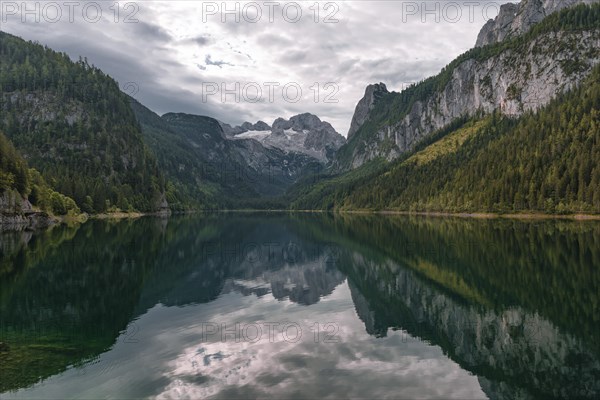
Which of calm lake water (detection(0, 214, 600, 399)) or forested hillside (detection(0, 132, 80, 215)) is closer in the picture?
calm lake water (detection(0, 214, 600, 399))

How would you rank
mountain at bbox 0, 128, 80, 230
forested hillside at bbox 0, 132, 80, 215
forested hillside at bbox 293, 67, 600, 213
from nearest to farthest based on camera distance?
forested hillside at bbox 0, 132, 80, 215 < mountain at bbox 0, 128, 80, 230 < forested hillside at bbox 293, 67, 600, 213

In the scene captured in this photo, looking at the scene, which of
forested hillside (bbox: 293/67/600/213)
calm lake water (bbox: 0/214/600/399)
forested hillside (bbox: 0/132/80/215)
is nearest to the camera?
calm lake water (bbox: 0/214/600/399)

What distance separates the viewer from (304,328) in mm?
27500

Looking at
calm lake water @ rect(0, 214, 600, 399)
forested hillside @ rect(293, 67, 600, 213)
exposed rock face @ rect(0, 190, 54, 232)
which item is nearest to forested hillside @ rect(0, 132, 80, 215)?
exposed rock face @ rect(0, 190, 54, 232)

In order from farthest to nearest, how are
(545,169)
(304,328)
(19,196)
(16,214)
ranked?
1. (545,169)
2. (19,196)
3. (16,214)
4. (304,328)

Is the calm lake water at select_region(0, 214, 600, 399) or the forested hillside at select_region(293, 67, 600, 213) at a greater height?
the forested hillside at select_region(293, 67, 600, 213)

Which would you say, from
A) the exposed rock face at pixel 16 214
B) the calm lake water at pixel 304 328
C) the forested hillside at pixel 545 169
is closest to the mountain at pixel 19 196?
the exposed rock face at pixel 16 214

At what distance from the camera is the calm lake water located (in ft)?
58.3

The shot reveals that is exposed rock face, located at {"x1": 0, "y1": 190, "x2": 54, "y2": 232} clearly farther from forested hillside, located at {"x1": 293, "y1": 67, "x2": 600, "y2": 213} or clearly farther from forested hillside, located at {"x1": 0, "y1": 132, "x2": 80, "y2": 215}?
forested hillside, located at {"x1": 293, "y1": 67, "x2": 600, "y2": 213}

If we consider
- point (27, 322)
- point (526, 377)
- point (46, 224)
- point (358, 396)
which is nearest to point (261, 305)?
point (27, 322)

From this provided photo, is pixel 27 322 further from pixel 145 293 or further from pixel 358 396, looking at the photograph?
pixel 358 396

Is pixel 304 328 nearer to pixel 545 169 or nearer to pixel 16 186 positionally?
pixel 16 186

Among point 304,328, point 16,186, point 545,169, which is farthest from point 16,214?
Result: point 545,169

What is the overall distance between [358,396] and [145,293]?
26276mm
